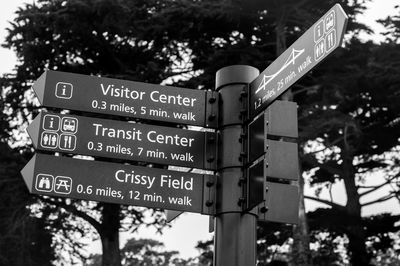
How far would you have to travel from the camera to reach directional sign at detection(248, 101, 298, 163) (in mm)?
4469

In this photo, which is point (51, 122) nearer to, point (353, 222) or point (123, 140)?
point (123, 140)

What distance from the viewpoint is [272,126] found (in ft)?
15.2

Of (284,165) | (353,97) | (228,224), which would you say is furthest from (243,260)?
(353,97)

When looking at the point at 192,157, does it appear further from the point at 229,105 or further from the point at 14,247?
the point at 14,247

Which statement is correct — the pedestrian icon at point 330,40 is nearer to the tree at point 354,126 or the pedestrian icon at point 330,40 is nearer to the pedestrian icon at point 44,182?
the pedestrian icon at point 44,182

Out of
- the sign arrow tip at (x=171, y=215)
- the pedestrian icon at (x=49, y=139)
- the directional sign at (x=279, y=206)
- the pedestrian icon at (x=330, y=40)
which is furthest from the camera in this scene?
the sign arrow tip at (x=171, y=215)

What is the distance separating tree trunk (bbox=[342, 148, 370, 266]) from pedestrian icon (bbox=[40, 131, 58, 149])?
1812 centimetres

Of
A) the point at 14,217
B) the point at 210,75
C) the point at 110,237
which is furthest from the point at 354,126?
the point at 14,217

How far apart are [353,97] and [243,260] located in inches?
688

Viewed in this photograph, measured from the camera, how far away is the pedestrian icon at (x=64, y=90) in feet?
15.9

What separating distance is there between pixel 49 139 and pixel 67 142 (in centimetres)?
12

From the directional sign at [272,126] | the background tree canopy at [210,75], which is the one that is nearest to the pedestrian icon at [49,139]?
the directional sign at [272,126]

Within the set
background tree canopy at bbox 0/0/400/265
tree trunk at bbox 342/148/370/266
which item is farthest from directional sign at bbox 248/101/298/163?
tree trunk at bbox 342/148/370/266

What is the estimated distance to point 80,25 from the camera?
20.0 meters
